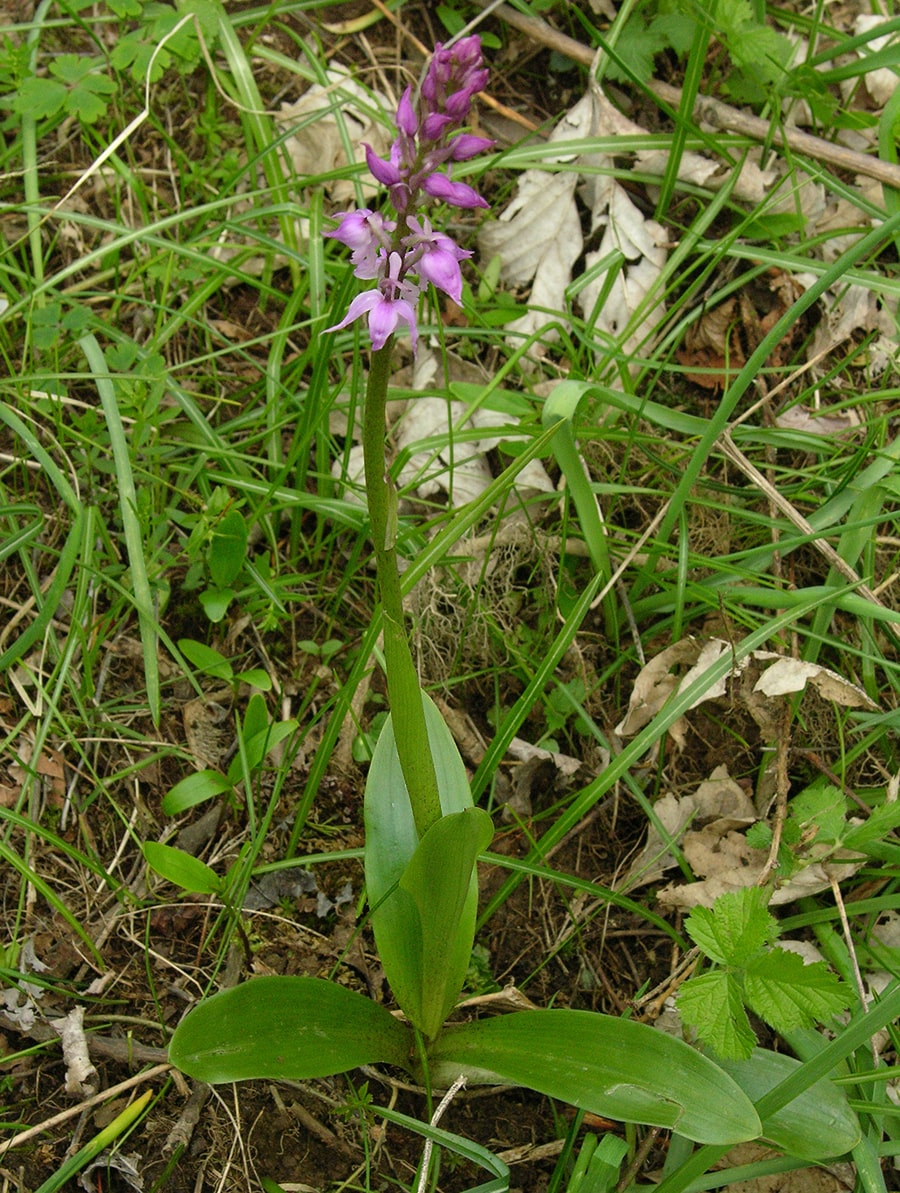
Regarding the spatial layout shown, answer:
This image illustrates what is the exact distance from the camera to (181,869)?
2186mm

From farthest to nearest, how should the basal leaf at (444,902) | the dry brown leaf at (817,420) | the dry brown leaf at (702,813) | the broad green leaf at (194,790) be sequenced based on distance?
the dry brown leaf at (817,420), the dry brown leaf at (702,813), the broad green leaf at (194,790), the basal leaf at (444,902)

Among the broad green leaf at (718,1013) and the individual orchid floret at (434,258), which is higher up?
the individual orchid floret at (434,258)

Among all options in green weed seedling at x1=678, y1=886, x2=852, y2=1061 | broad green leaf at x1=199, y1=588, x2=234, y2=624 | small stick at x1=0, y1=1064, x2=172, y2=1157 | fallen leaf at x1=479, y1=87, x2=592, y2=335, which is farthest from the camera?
fallen leaf at x1=479, y1=87, x2=592, y2=335

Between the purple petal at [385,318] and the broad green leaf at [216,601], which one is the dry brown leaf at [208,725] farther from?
the purple petal at [385,318]

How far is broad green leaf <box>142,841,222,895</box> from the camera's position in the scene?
7.08 feet

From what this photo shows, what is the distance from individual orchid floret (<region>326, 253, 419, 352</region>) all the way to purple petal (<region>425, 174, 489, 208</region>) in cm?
10

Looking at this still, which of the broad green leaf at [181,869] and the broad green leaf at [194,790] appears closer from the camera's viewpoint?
the broad green leaf at [181,869]

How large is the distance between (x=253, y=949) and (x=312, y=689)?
0.61 m

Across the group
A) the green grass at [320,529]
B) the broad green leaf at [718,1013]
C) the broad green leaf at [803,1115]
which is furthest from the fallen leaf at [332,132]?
the broad green leaf at [803,1115]

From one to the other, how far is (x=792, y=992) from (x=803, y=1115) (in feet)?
0.94

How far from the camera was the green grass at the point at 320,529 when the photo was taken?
7.74ft

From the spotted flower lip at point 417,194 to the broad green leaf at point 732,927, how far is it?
1256 mm

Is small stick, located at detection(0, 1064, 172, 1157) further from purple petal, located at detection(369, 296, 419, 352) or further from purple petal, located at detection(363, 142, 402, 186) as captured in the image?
purple petal, located at detection(363, 142, 402, 186)

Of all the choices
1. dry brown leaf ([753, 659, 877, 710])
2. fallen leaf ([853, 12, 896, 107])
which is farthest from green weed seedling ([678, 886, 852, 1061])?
fallen leaf ([853, 12, 896, 107])
